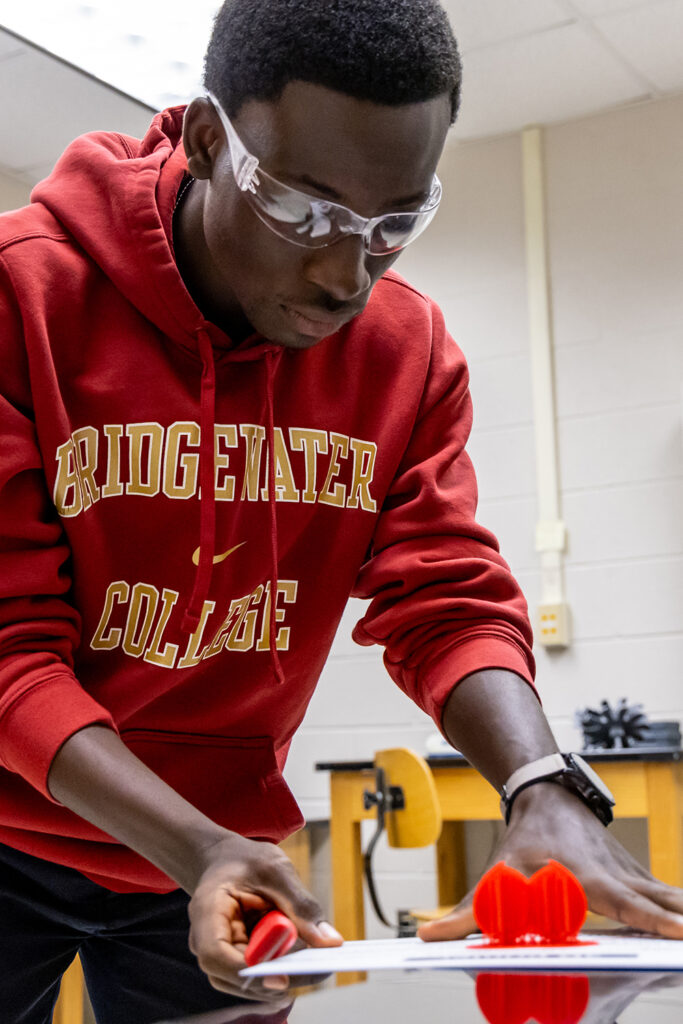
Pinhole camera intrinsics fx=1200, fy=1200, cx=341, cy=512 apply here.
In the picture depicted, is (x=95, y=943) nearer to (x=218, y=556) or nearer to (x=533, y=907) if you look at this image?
(x=218, y=556)

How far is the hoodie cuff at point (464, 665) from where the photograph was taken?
1009 mm

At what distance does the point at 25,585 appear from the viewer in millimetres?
966

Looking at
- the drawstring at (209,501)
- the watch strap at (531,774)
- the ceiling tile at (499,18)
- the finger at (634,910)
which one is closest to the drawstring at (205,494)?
the drawstring at (209,501)

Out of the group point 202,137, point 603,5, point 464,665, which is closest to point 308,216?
point 202,137

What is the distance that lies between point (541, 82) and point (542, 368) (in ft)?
2.84

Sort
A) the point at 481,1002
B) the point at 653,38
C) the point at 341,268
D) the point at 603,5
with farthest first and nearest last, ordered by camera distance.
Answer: the point at 653,38, the point at 603,5, the point at 341,268, the point at 481,1002

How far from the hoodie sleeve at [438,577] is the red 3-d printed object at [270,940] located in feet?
1.28

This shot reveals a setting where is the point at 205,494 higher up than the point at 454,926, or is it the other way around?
the point at 205,494

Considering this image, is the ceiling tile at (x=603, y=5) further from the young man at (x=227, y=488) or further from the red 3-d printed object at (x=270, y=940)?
the red 3-d printed object at (x=270, y=940)

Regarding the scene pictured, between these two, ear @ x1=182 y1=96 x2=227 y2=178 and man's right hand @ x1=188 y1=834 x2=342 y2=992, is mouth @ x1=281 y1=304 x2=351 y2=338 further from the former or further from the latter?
man's right hand @ x1=188 y1=834 x2=342 y2=992

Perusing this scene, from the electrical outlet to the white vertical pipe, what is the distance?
1.1 inches

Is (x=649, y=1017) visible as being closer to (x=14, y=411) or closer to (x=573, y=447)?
(x=14, y=411)

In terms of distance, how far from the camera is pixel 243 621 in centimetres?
111

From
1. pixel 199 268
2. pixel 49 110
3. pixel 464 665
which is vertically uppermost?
pixel 49 110
